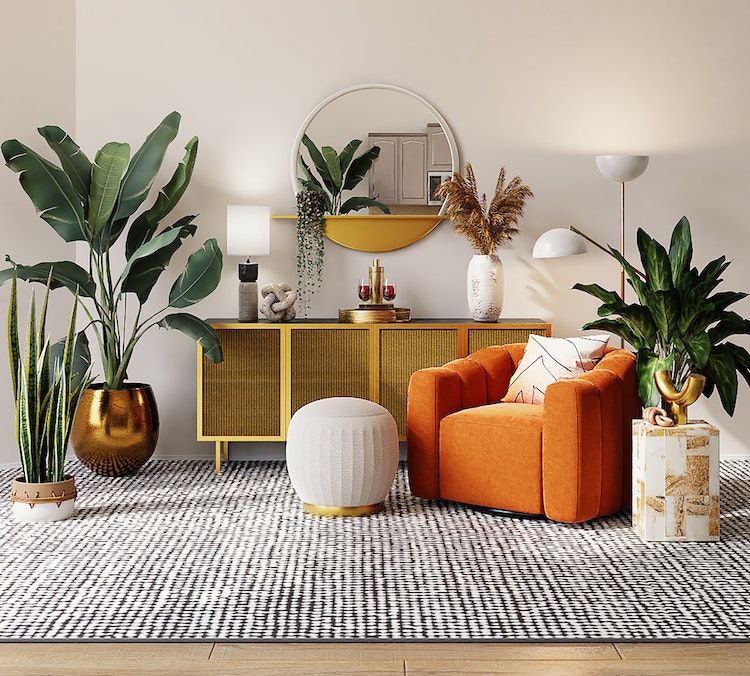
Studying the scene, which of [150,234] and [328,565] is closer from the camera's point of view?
[328,565]

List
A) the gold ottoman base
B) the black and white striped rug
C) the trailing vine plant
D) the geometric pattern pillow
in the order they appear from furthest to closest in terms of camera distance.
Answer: the trailing vine plant → the geometric pattern pillow → the gold ottoman base → the black and white striped rug

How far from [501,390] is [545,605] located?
5.73 ft

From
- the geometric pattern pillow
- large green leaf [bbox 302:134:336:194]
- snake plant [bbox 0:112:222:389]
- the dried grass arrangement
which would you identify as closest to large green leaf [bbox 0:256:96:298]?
snake plant [bbox 0:112:222:389]

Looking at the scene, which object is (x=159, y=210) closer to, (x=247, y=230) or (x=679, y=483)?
(x=247, y=230)

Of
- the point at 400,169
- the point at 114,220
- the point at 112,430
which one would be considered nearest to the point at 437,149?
the point at 400,169

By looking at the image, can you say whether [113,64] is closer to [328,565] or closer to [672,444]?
[328,565]

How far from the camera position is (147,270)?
475 cm

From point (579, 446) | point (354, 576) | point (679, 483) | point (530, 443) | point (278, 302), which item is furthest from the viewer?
point (278, 302)

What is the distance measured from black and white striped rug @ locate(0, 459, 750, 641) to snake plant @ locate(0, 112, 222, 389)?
902mm

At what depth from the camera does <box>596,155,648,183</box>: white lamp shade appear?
4742 mm

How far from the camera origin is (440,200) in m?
5.18

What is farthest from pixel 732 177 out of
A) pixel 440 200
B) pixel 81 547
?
pixel 81 547

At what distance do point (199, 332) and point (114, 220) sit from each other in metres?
0.71

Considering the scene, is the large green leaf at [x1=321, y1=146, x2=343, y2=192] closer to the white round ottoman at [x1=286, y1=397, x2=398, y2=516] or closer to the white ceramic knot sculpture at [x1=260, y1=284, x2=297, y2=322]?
the white ceramic knot sculpture at [x1=260, y1=284, x2=297, y2=322]
